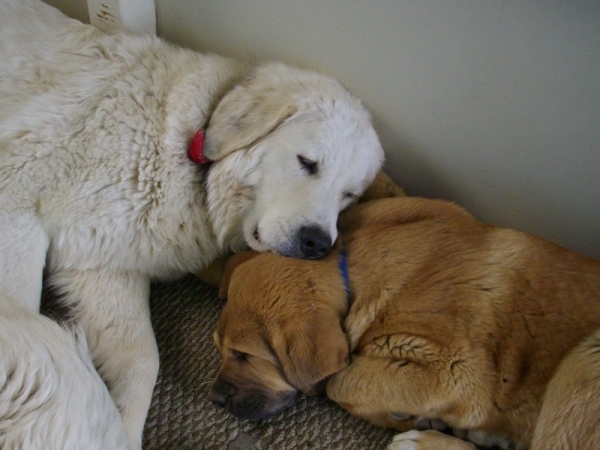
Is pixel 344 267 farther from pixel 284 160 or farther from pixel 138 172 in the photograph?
pixel 138 172

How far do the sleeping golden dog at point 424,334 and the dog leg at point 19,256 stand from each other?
52 centimetres

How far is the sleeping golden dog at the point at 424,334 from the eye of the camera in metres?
1.38

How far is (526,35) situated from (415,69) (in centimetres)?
34

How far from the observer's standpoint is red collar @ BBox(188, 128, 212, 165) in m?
1.61

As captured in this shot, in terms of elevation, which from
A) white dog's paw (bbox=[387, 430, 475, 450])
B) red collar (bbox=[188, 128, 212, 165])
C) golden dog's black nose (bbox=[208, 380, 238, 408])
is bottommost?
golden dog's black nose (bbox=[208, 380, 238, 408])

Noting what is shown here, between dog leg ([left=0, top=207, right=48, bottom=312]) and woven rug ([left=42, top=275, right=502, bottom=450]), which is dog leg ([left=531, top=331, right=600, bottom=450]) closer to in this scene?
woven rug ([left=42, top=275, right=502, bottom=450])

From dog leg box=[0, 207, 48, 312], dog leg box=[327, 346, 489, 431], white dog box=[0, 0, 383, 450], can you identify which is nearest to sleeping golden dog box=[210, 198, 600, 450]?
dog leg box=[327, 346, 489, 431]

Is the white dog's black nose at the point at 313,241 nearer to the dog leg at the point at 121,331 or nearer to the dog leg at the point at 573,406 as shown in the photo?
the dog leg at the point at 121,331

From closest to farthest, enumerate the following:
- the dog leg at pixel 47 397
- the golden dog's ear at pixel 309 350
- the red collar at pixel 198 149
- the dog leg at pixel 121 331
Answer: the dog leg at pixel 47 397 → the golden dog's ear at pixel 309 350 → the dog leg at pixel 121 331 → the red collar at pixel 198 149

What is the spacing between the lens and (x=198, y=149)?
5.31 ft

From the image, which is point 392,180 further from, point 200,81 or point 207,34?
point 207,34

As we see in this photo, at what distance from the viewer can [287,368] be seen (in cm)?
138

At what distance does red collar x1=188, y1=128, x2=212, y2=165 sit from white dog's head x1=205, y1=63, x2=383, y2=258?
0.09 feet

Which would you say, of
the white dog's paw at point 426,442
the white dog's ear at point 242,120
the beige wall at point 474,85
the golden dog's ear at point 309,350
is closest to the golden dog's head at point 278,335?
the golden dog's ear at point 309,350
